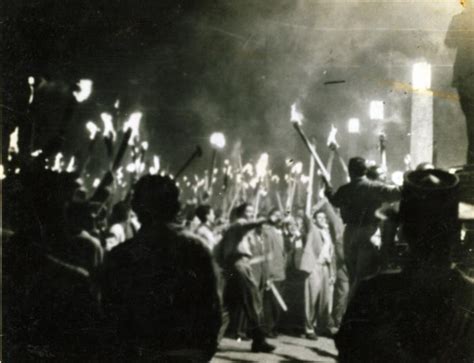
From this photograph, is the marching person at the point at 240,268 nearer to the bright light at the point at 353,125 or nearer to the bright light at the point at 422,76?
the bright light at the point at 422,76

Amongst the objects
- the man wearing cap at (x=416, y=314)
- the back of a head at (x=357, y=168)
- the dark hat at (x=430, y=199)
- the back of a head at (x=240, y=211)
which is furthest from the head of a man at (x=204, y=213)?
the man wearing cap at (x=416, y=314)

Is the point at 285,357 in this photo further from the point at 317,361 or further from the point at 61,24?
the point at 61,24

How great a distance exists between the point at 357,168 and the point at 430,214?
11.6ft

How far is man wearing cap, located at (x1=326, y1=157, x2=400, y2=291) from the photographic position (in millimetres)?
5566

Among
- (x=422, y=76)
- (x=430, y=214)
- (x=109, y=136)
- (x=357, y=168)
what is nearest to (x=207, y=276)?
(x=430, y=214)

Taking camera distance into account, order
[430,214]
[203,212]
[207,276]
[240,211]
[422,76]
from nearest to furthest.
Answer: [430,214] → [207,276] → [422,76] → [240,211] → [203,212]

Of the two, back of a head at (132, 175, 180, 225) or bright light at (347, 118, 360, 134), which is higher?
bright light at (347, 118, 360, 134)

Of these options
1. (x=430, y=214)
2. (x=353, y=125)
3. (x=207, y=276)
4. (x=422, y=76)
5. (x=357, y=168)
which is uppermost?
(x=353, y=125)

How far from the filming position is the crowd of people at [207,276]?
2.28 m

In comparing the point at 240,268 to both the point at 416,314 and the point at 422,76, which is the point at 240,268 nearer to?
the point at 422,76

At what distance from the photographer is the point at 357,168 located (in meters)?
5.91

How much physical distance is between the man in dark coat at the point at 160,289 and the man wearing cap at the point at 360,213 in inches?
128

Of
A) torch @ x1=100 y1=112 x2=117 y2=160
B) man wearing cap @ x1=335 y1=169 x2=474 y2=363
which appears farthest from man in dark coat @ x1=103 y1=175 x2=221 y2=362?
torch @ x1=100 y1=112 x2=117 y2=160

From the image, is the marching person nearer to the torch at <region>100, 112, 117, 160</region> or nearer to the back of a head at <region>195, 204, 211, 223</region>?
the back of a head at <region>195, 204, 211, 223</region>
